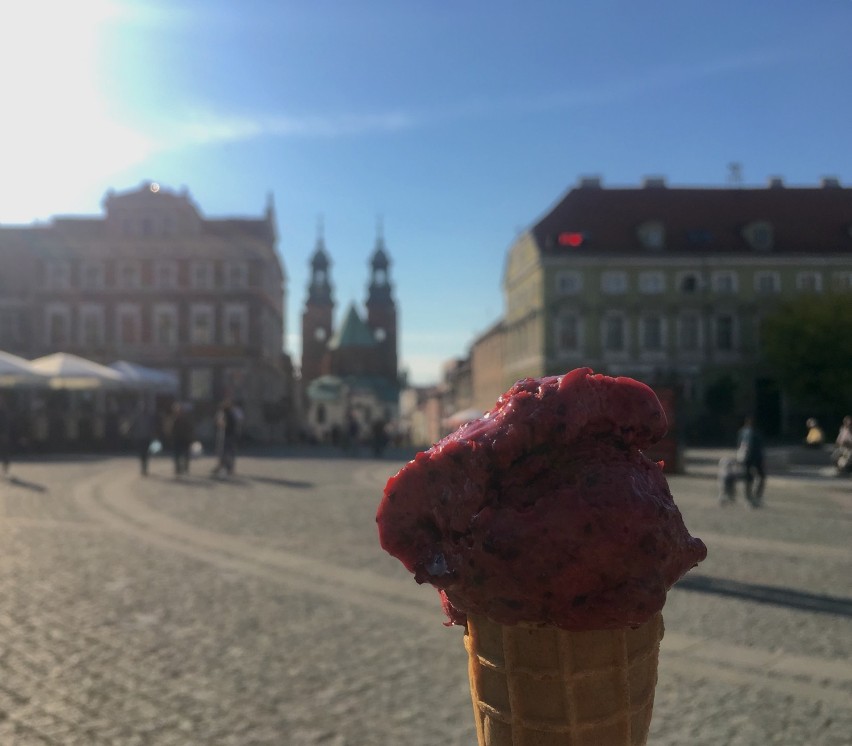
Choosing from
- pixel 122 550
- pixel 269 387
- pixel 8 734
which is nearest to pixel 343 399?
pixel 269 387

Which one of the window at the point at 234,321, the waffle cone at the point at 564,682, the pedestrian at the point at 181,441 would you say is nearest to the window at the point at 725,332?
the window at the point at 234,321

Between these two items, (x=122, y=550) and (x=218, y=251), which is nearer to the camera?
(x=122, y=550)

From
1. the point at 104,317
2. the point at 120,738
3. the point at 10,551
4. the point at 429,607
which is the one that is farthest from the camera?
the point at 104,317

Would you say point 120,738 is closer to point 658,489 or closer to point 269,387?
point 658,489

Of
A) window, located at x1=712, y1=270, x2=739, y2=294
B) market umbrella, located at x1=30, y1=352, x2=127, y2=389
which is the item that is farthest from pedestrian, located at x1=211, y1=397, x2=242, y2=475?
window, located at x1=712, y1=270, x2=739, y2=294

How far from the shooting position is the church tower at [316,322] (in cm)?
10112

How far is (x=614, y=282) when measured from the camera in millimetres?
45062

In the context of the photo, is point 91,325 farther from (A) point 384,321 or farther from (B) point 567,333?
(A) point 384,321

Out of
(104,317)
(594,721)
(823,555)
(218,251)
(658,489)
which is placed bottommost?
(823,555)

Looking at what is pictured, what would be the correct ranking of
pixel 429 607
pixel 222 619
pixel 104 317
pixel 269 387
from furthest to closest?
pixel 269 387
pixel 104 317
pixel 429 607
pixel 222 619

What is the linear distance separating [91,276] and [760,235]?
36073 millimetres

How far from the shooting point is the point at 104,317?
52.3 m

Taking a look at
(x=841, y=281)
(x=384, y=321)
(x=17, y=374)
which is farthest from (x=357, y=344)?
(x=17, y=374)

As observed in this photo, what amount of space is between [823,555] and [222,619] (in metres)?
6.42
